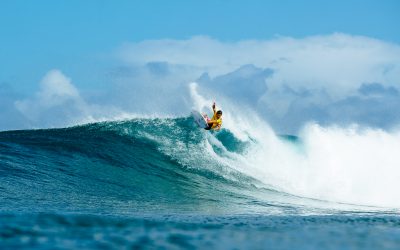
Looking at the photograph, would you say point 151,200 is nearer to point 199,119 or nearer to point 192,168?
point 192,168

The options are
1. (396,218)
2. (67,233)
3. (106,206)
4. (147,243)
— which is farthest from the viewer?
(106,206)

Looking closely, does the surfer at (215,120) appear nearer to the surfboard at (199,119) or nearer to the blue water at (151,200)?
the surfboard at (199,119)

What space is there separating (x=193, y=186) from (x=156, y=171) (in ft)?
5.96

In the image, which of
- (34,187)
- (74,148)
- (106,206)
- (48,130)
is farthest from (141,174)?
(48,130)

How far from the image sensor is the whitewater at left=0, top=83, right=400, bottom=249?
20.2ft

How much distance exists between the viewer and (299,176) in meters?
16.5

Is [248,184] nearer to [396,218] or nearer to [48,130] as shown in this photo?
[396,218]

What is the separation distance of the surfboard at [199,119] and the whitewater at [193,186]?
1.09 ft

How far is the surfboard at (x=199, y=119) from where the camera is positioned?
1858cm

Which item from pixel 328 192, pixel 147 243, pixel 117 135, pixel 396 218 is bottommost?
pixel 147 243

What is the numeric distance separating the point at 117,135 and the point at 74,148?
2.93m

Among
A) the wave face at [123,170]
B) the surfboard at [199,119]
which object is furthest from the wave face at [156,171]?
the surfboard at [199,119]

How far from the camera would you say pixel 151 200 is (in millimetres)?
10523

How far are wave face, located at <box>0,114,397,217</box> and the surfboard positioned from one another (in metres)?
0.29
